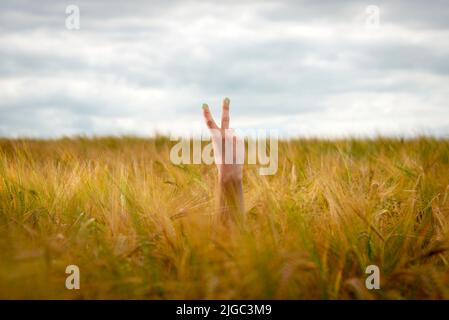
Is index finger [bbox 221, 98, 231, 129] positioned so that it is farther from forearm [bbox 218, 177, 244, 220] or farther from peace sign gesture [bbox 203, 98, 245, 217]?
forearm [bbox 218, 177, 244, 220]

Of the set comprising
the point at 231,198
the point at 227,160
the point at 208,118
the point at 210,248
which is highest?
the point at 208,118

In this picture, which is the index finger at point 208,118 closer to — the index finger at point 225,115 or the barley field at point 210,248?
the index finger at point 225,115

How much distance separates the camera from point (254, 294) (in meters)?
2.20

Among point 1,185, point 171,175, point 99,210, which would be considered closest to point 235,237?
point 99,210

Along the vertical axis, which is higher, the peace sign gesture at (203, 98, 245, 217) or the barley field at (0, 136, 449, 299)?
the peace sign gesture at (203, 98, 245, 217)

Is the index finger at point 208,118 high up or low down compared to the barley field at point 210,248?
up

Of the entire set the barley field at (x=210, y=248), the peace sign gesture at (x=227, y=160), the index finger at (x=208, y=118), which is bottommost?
the barley field at (x=210, y=248)

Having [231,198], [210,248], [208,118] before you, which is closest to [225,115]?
[208,118]

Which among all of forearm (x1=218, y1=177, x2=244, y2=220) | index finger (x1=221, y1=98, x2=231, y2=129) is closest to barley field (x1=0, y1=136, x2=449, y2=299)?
forearm (x1=218, y1=177, x2=244, y2=220)

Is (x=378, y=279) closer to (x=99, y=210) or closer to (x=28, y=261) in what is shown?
(x=28, y=261)

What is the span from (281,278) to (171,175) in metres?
2.46

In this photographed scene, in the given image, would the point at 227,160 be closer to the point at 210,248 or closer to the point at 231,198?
the point at 231,198

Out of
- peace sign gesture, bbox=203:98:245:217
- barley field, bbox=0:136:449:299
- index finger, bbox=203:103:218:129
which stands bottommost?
barley field, bbox=0:136:449:299

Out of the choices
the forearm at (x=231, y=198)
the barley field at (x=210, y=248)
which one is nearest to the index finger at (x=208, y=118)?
the forearm at (x=231, y=198)
